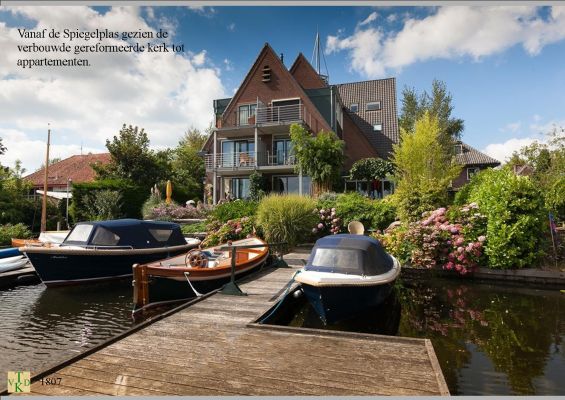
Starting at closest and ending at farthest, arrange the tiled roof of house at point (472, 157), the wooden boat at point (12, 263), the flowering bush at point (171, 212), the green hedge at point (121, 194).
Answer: the wooden boat at point (12, 263) < the flowering bush at point (171, 212) < the green hedge at point (121, 194) < the tiled roof of house at point (472, 157)

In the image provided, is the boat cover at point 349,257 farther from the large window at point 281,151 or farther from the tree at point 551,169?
the large window at point 281,151

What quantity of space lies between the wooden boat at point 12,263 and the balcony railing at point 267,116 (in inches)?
673

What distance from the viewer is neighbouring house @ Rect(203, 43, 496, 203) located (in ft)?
83.9

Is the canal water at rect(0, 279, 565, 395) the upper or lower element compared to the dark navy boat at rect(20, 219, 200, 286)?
lower

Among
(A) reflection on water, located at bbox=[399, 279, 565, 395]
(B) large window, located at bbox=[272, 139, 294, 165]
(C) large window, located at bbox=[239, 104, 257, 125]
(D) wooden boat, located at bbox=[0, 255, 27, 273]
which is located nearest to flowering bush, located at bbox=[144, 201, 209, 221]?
(B) large window, located at bbox=[272, 139, 294, 165]

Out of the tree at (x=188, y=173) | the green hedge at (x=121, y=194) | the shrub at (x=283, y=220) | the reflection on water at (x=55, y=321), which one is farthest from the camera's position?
the tree at (x=188, y=173)

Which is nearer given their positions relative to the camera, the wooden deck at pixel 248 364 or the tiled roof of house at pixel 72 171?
the wooden deck at pixel 248 364

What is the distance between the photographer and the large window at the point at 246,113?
27.3 m

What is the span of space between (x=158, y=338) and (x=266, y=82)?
82.6 feet

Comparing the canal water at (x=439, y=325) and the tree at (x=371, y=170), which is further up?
the tree at (x=371, y=170)

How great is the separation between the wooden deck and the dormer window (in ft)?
94.6

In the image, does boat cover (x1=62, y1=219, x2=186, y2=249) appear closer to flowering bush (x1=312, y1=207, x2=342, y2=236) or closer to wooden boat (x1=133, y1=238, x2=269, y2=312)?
wooden boat (x1=133, y1=238, x2=269, y2=312)

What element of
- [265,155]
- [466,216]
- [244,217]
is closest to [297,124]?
[265,155]

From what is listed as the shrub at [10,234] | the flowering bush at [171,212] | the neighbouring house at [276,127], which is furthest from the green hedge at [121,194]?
the neighbouring house at [276,127]
